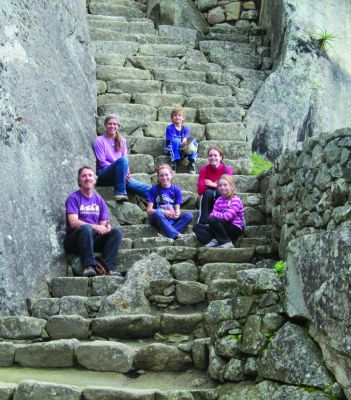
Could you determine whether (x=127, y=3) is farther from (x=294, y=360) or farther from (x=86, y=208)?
(x=294, y=360)

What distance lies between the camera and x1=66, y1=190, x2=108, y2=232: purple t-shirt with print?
7.19 meters

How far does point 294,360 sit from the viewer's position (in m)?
4.30

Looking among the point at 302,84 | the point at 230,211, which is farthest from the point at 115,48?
the point at 230,211

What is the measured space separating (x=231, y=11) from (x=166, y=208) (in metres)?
7.03

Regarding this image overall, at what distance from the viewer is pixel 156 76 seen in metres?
10.9

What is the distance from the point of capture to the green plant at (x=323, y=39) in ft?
35.4

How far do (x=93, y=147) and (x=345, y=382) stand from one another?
17.9ft

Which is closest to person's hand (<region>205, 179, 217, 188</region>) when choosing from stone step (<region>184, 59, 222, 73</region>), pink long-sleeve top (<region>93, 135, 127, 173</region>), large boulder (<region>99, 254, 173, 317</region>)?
pink long-sleeve top (<region>93, 135, 127, 173</region>)

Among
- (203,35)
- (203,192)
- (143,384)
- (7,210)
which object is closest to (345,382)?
(143,384)

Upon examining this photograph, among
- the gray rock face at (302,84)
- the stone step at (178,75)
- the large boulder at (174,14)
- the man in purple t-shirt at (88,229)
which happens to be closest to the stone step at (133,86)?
the stone step at (178,75)

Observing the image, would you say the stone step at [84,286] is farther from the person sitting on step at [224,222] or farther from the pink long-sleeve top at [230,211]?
the pink long-sleeve top at [230,211]

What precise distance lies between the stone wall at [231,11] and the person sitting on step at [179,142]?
5.19 m

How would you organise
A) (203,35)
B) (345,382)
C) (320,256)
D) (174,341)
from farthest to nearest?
(203,35)
(174,341)
(320,256)
(345,382)

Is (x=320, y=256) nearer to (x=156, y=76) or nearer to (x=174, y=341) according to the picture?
(x=174, y=341)
